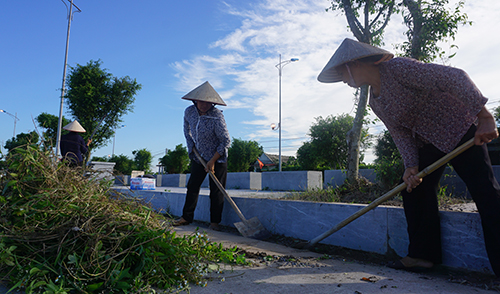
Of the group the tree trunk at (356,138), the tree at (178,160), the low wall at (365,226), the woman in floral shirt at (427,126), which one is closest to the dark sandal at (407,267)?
the woman in floral shirt at (427,126)

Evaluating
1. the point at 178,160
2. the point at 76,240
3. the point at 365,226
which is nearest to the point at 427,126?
the point at 365,226

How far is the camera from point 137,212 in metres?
2.01

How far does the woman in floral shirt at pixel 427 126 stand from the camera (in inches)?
76.4

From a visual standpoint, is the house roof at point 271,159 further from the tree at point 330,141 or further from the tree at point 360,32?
the tree at point 360,32

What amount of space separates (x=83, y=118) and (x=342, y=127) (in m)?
17.9

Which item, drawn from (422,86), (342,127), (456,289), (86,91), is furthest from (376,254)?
(342,127)

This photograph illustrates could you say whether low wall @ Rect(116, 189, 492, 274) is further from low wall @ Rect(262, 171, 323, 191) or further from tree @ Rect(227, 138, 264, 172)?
tree @ Rect(227, 138, 264, 172)

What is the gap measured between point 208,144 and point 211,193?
2.22 ft

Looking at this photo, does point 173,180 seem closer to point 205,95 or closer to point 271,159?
point 205,95

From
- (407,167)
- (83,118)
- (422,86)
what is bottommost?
(407,167)

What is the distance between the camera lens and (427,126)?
2189mm

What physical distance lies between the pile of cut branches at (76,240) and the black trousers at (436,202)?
63.9 inches

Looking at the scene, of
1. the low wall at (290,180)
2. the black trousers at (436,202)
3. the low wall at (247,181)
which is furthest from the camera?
the low wall at (247,181)

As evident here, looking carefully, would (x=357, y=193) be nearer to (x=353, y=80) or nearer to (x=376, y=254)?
(x=376, y=254)
